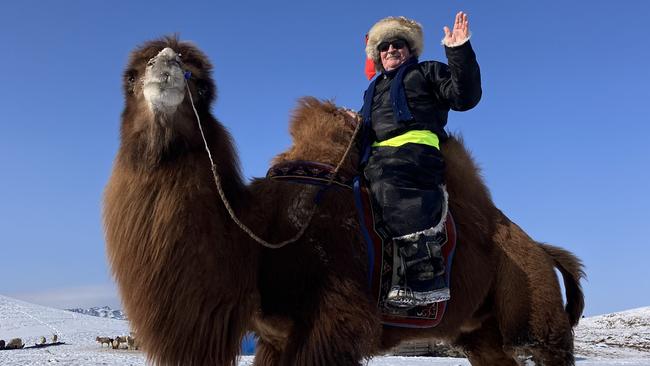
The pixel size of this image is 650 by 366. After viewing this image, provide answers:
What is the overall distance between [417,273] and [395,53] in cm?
167

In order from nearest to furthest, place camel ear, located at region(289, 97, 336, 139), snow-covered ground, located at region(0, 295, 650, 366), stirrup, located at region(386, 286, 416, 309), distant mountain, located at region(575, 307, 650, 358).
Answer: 1. stirrup, located at region(386, 286, 416, 309)
2. camel ear, located at region(289, 97, 336, 139)
3. snow-covered ground, located at region(0, 295, 650, 366)
4. distant mountain, located at region(575, 307, 650, 358)

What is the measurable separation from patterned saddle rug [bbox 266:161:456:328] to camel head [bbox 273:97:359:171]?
17cm

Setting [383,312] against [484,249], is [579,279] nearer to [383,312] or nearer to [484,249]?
[484,249]

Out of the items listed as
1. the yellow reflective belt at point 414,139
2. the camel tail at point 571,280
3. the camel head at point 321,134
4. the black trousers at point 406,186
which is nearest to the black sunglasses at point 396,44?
the camel head at point 321,134

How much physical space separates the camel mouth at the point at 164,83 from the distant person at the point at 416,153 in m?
1.36

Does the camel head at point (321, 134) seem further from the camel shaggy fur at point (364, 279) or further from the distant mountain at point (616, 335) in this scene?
the distant mountain at point (616, 335)

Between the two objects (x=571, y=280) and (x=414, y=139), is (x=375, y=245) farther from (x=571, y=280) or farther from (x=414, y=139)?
(x=571, y=280)

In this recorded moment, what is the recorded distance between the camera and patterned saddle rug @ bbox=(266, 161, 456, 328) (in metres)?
3.71

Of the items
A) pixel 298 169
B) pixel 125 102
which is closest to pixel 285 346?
pixel 298 169

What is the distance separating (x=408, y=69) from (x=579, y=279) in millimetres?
2546

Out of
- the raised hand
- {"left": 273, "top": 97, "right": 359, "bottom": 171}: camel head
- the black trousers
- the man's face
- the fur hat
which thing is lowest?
the black trousers

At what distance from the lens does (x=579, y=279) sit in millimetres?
5332

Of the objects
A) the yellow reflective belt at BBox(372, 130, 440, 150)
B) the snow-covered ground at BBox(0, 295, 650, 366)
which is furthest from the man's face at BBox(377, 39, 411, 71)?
the snow-covered ground at BBox(0, 295, 650, 366)

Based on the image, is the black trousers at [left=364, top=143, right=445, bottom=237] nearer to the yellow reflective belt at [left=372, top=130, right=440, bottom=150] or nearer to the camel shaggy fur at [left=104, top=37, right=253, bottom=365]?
the yellow reflective belt at [left=372, top=130, right=440, bottom=150]
